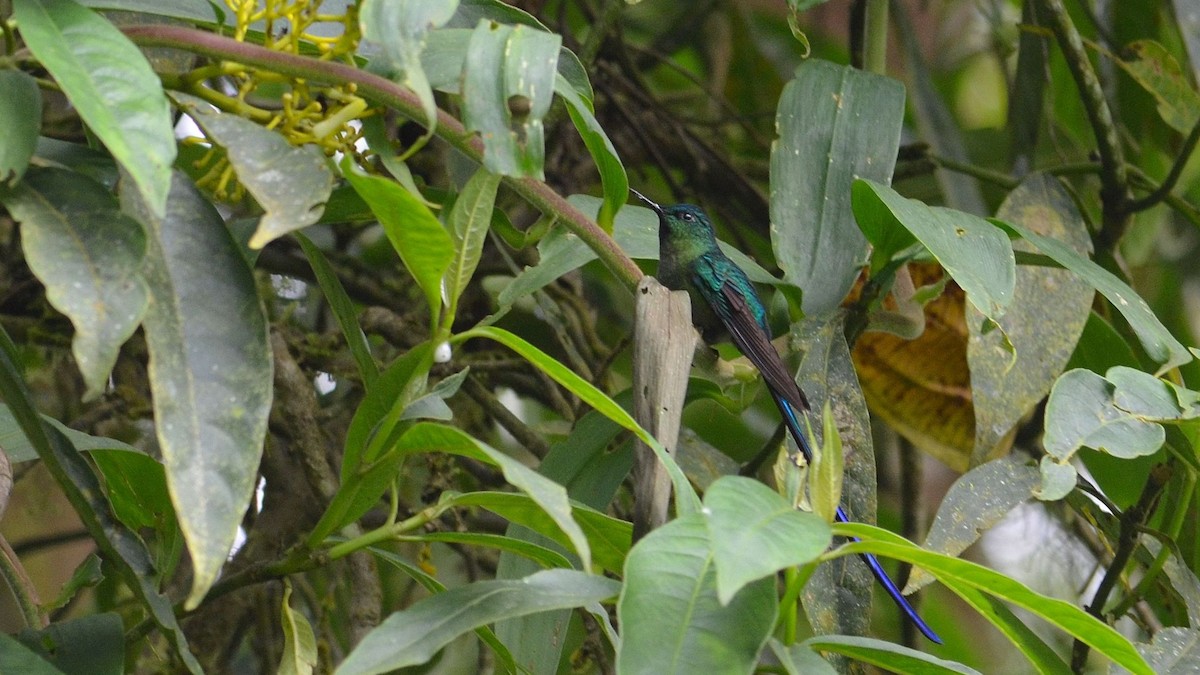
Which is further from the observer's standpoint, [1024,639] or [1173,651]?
[1173,651]

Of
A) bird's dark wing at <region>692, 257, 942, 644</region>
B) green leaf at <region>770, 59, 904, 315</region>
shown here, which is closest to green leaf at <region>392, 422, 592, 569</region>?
bird's dark wing at <region>692, 257, 942, 644</region>

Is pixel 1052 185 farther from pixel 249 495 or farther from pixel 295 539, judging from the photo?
pixel 249 495

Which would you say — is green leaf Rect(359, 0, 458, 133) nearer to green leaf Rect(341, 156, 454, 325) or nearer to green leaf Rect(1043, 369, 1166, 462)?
green leaf Rect(341, 156, 454, 325)

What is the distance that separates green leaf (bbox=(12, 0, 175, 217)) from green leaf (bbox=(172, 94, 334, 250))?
7 cm

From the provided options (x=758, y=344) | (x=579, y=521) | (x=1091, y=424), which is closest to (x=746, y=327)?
(x=758, y=344)

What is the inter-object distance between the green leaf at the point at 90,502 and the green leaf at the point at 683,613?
0.42 m

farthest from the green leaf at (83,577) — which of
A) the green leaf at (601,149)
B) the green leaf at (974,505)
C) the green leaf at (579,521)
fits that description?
the green leaf at (974,505)

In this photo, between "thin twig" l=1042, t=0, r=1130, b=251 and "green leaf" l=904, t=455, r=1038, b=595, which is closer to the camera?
"green leaf" l=904, t=455, r=1038, b=595

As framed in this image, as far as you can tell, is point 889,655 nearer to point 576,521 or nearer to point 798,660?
point 798,660

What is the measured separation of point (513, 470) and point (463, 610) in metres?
0.17

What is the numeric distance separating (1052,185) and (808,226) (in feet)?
2.12

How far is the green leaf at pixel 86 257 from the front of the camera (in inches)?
33.0

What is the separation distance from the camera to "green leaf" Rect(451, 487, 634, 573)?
1.09 m

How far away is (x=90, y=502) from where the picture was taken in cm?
104
